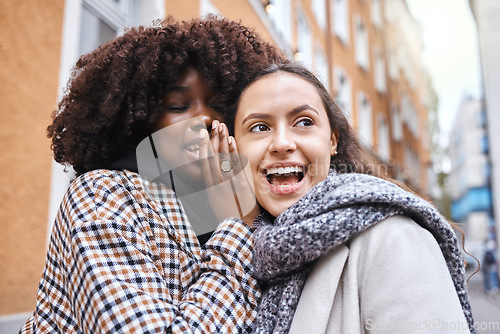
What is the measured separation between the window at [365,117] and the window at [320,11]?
11.1ft

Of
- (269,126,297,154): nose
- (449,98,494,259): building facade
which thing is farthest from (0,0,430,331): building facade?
(449,98,494,259): building facade

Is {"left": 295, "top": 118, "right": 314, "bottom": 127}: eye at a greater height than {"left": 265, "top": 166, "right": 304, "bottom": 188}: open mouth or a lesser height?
greater

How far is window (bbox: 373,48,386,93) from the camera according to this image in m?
17.5

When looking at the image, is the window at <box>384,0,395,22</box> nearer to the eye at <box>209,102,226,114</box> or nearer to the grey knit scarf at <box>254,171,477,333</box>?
the eye at <box>209,102,226,114</box>

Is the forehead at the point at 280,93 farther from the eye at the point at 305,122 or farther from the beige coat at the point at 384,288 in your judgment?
the beige coat at the point at 384,288

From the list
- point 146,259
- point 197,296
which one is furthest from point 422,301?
point 146,259

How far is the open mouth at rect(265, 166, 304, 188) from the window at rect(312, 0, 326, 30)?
11.0m

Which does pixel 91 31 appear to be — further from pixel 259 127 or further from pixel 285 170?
pixel 285 170

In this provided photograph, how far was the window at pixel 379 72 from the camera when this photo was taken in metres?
17.5

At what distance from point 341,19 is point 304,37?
3679mm

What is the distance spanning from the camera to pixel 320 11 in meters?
12.3

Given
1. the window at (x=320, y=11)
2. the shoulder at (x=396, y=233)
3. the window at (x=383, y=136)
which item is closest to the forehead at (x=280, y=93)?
the shoulder at (x=396, y=233)

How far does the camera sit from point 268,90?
1.69m

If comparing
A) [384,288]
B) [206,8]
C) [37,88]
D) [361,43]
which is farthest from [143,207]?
[361,43]
